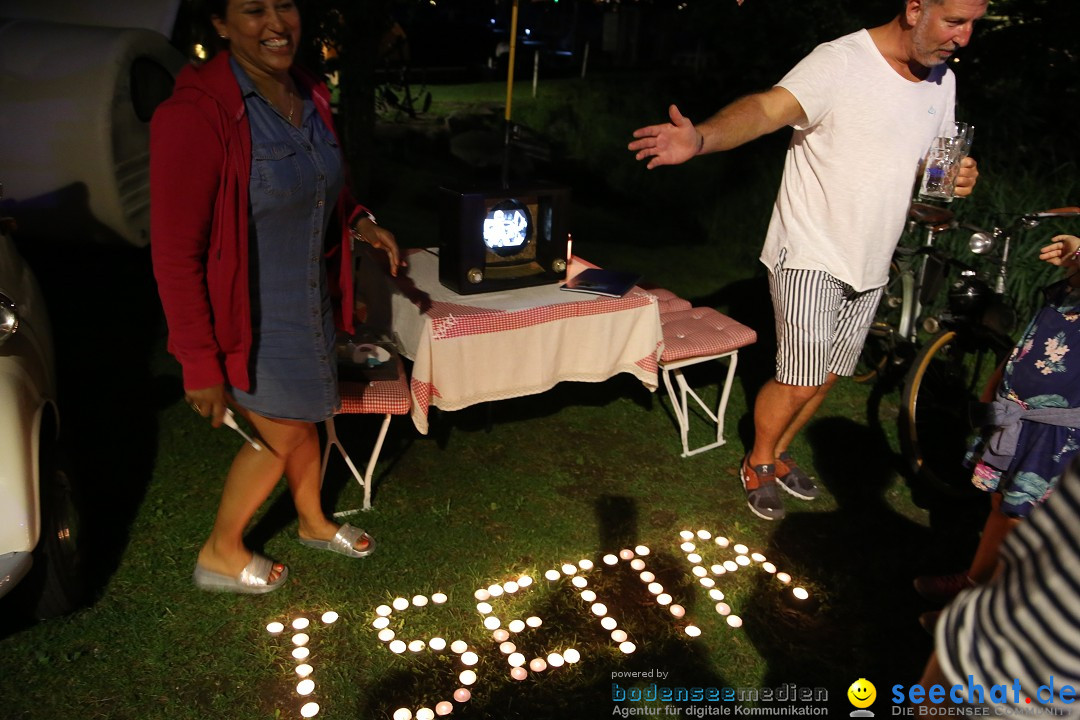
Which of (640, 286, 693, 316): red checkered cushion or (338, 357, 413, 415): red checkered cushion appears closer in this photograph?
(338, 357, 413, 415): red checkered cushion

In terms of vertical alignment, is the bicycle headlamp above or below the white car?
above

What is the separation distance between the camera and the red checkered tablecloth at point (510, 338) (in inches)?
133

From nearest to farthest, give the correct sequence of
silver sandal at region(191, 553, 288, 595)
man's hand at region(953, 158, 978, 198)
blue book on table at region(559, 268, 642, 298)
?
silver sandal at region(191, 553, 288, 595), man's hand at region(953, 158, 978, 198), blue book on table at region(559, 268, 642, 298)

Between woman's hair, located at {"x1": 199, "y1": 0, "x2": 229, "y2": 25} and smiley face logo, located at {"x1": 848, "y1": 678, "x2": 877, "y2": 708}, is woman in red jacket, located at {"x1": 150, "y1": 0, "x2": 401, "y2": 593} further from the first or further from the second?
smiley face logo, located at {"x1": 848, "y1": 678, "x2": 877, "y2": 708}

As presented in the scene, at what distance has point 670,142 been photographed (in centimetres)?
272

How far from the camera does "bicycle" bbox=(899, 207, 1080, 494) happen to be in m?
4.13

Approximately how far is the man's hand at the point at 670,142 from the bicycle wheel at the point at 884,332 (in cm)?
264

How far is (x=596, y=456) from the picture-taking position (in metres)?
4.39

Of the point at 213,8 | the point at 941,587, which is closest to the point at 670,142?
the point at 213,8

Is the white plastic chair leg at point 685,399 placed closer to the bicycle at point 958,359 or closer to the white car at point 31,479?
the bicycle at point 958,359

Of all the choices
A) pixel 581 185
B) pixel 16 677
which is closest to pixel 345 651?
pixel 16 677

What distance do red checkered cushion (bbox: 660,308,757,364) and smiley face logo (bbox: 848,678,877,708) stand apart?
1.71m

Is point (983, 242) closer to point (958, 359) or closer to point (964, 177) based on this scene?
point (958, 359)

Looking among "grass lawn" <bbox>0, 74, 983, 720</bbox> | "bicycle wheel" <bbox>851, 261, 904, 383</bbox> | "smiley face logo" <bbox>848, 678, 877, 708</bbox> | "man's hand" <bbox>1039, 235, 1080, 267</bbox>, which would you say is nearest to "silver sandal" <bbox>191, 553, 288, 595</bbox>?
"grass lawn" <bbox>0, 74, 983, 720</bbox>
